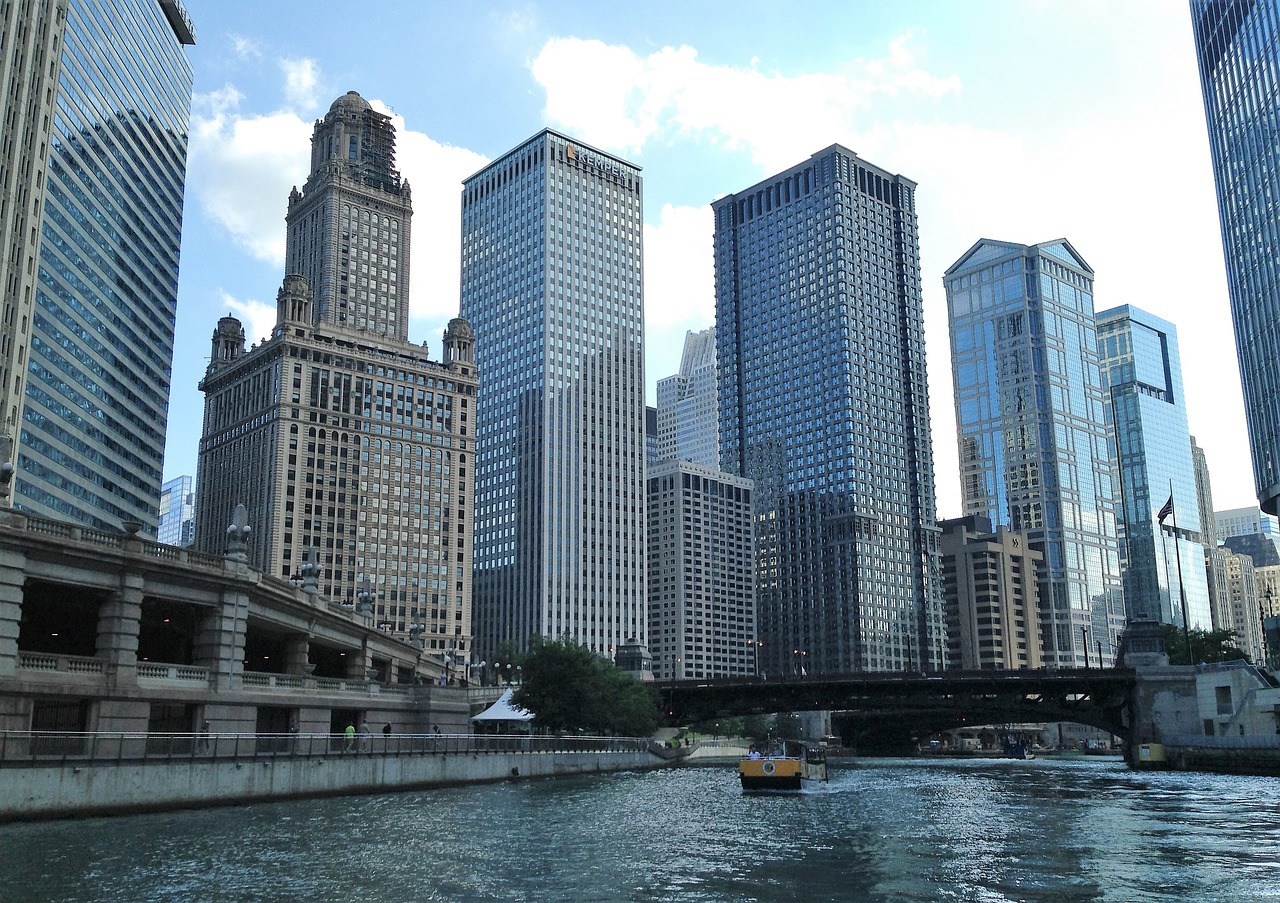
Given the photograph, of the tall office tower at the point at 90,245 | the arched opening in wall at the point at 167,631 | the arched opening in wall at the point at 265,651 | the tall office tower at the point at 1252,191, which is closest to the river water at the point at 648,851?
the arched opening in wall at the point at 167,631

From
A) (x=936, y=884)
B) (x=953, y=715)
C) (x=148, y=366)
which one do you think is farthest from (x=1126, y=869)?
(x=148, y=366)

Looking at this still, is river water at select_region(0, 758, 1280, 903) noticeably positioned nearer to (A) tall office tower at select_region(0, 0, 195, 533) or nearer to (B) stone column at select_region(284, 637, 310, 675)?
(B) stone column at select_region(284, 637, 310, 675)

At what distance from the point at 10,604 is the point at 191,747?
10.2 metres

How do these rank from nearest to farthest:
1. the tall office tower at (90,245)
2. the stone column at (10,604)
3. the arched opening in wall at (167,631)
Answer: the stone column at (10,604), the arched opening in wall at (167,631), the tall office tower at (90,245)

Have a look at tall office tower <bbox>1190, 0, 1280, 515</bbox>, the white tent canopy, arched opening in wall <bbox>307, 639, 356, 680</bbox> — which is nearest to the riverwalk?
arched opening in wall <bbox>307, 639, 356, 680</bbox>

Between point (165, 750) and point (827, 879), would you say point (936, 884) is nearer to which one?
point (827, 879)

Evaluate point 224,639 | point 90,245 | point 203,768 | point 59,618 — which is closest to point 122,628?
point 224,639

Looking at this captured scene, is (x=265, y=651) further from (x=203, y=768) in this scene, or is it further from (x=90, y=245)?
(x=90, y=245)

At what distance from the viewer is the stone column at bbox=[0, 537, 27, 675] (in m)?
52.7

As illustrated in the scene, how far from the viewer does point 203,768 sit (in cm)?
5444

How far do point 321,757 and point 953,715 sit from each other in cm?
13290

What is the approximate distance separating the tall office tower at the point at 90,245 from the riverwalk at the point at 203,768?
69266 mm

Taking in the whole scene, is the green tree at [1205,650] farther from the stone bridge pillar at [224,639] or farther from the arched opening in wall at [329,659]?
the stone bridge pillar at [224,639]

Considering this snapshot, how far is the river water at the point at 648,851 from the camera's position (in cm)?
3412
